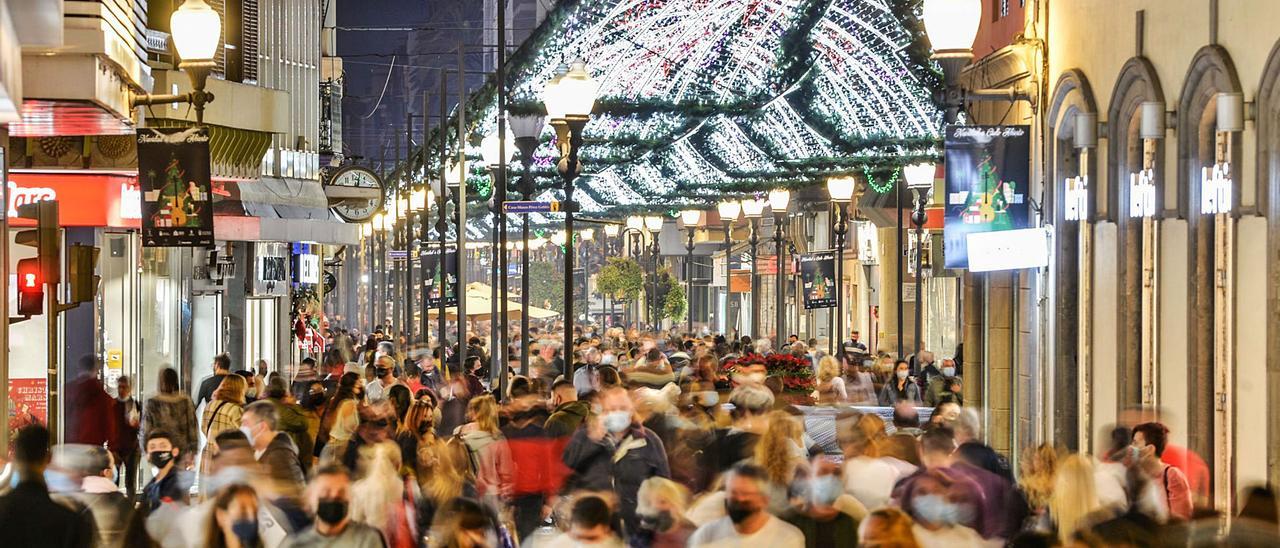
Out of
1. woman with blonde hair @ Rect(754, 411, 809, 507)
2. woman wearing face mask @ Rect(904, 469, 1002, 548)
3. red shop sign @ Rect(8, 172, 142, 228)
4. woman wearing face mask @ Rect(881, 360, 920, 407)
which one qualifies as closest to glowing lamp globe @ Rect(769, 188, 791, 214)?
woman wearing face mask @ Rect(881, 360, 920, 407)

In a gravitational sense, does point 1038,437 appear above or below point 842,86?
below

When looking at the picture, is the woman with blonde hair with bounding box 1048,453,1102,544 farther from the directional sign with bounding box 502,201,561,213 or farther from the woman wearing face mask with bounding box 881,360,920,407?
the woman wearing face mask with bounding box 881,360,920,407

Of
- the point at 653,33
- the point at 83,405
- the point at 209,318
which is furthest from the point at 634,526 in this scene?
the point at 209,318

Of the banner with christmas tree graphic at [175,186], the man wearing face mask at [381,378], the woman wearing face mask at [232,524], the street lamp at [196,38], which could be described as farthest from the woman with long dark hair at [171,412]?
the woman wearing face mask at [232,524]

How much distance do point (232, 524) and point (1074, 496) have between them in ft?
14.0

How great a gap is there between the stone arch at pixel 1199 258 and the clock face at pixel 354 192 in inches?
1203

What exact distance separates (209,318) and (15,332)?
15.4 meters

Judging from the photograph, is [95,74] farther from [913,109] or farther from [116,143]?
[913,109]

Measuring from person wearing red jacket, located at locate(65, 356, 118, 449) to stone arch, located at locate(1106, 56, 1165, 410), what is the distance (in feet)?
31.6

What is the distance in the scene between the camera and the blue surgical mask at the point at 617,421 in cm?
1437

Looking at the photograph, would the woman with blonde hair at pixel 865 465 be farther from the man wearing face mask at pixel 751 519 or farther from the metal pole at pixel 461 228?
the metal pole at pixel 461 228

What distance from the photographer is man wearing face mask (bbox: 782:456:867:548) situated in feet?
34.9

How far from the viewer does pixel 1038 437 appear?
74.2 ft

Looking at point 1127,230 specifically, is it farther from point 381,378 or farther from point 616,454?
point 381,378
